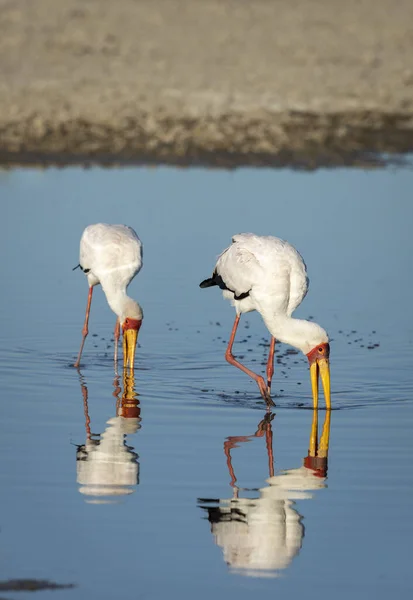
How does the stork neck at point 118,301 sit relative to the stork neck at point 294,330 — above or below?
above

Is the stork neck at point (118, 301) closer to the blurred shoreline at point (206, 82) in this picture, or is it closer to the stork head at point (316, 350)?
the stork head at point (316, 350)

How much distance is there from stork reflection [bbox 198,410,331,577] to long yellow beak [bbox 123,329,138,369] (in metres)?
2.85

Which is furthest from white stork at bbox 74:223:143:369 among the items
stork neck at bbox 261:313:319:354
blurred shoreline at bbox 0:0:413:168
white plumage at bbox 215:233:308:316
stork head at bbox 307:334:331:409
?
blurred shoreline at bbox 0:0:413:168

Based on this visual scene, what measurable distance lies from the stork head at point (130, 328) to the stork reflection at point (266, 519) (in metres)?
2.92

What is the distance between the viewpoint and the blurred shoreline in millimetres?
24906

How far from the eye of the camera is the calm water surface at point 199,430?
6.57m

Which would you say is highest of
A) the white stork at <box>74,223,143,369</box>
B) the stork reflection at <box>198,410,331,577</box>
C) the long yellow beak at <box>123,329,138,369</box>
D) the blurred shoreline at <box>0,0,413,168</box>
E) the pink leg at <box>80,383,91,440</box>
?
the blurred shoreline at <box>0,0,413,168</box>

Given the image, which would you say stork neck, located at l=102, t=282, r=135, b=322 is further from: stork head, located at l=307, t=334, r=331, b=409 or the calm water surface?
stork head, located at l=307, t=334, r=331, b=409

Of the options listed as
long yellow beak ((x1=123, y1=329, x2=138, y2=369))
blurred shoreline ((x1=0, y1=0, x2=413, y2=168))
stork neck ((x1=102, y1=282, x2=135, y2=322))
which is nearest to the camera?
long yellow beak ((x1=123, y1=329, x2=138, y2=369))

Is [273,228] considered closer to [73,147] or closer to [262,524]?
[73,147]

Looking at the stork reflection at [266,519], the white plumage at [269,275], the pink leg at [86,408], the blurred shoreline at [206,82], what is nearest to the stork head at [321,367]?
the white plumage at [269,275]

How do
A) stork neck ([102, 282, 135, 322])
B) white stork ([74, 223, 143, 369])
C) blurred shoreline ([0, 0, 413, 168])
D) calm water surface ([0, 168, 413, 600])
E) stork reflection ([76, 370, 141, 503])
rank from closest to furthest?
calm water surface ([0, 168, 413, 600]), stork reflection ([76, 370, 141, 503]), stork neck ([102, 282, 135, 322]), white stork ([74, 223, 143, 369]), blurred shoreline ([0, 0, 413, 168])

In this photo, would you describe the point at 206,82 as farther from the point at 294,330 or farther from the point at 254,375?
the point at 294,330

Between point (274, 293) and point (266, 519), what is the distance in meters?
3.59
